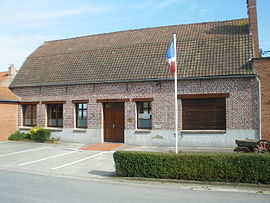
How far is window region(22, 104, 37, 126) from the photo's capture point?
20.6 m

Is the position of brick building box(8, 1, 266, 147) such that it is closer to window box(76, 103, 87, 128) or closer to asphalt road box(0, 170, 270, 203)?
window box(76, 103, 87, 128)

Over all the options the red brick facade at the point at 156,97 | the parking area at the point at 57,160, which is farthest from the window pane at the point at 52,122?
the parking area at the point at 57,160

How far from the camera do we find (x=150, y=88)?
16.6m

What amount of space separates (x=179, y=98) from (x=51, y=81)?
9.36m

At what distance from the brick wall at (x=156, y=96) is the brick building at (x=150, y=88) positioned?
5cm

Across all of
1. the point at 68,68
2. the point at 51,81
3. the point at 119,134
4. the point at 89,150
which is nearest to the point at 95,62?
the point at 68,68

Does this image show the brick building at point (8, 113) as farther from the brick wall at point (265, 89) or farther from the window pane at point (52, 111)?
the brick wall at point (265, 89)

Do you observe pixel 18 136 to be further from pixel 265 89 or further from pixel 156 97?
pixel 265 89

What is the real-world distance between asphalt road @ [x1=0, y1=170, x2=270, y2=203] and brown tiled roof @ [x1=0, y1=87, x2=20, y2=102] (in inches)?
448

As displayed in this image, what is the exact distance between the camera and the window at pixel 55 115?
1942cm

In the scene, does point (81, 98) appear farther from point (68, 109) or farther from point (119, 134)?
point (119, 134)

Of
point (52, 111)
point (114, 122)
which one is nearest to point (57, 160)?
point (114, 122)

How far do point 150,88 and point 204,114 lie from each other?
350cm

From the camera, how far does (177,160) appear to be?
8.96 meters
